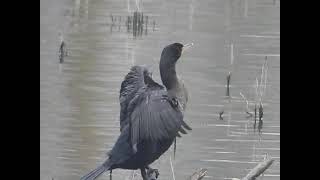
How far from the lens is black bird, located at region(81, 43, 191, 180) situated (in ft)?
7.54

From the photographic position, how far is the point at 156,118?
230 centimetres

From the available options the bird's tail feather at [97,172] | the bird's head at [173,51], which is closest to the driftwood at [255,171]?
the bird's tail feather at [97,172]

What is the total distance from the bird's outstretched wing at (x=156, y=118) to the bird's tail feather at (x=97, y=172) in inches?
6.9

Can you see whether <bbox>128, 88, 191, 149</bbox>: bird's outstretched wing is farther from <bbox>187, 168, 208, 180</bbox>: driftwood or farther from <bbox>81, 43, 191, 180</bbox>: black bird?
<bbox>187, 168, 208, 180</bbox>: driftwood

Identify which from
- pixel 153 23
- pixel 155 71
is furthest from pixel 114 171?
pixel 153 23

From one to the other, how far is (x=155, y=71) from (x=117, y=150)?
383 millimetres

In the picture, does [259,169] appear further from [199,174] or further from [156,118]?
[156,118]

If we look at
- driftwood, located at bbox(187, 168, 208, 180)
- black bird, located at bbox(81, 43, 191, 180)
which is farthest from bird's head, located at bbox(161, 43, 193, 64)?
driftwood, located at bbox(187, 168, 208, 180)

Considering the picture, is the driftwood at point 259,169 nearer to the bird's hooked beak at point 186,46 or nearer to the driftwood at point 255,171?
the driftwood at point 255,171

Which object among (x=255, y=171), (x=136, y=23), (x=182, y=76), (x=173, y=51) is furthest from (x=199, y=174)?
(x=136, y=23)

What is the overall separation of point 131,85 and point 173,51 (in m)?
0.24
